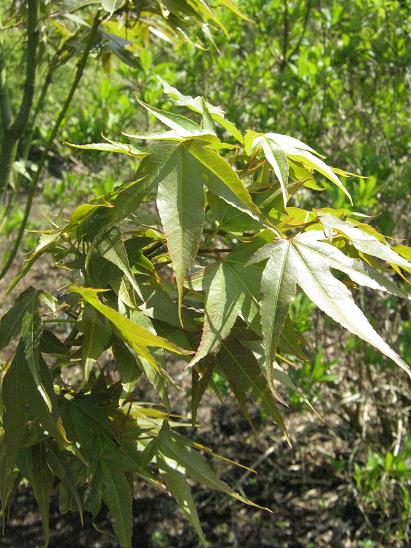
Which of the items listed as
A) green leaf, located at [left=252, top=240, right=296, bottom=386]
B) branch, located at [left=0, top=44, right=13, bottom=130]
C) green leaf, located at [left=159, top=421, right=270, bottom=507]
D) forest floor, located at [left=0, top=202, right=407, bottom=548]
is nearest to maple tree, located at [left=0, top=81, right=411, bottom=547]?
green leaf, located at [left=252, top=240, right=296, bottom=386]

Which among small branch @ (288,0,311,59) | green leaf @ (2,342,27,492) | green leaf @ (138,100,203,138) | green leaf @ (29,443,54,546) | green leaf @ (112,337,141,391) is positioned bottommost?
green leaf @ (29,443,54,546)

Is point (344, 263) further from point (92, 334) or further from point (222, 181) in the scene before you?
point (92, 334)

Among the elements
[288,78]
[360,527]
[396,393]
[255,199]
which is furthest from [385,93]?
[255,199]

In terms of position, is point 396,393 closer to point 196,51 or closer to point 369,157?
point 369,157

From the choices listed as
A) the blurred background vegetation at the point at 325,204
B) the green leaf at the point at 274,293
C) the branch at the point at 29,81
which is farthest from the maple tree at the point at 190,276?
the blurred background vegetation at the point at 325,204

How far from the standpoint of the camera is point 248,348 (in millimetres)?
944

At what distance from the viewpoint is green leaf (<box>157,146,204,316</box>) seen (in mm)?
799

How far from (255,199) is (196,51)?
2.14 m

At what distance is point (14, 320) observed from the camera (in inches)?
35.5

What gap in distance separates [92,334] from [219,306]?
→ 0.18 meters

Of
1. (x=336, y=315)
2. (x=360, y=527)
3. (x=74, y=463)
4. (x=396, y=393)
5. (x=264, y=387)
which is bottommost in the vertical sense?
(x=360, y=527)

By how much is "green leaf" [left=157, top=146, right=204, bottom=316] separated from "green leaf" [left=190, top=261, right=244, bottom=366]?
47 mm

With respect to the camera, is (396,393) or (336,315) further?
(396,393)

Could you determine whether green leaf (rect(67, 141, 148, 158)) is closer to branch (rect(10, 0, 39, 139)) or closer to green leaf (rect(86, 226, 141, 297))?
green leaf (rect(86, 226, 141, 297))
